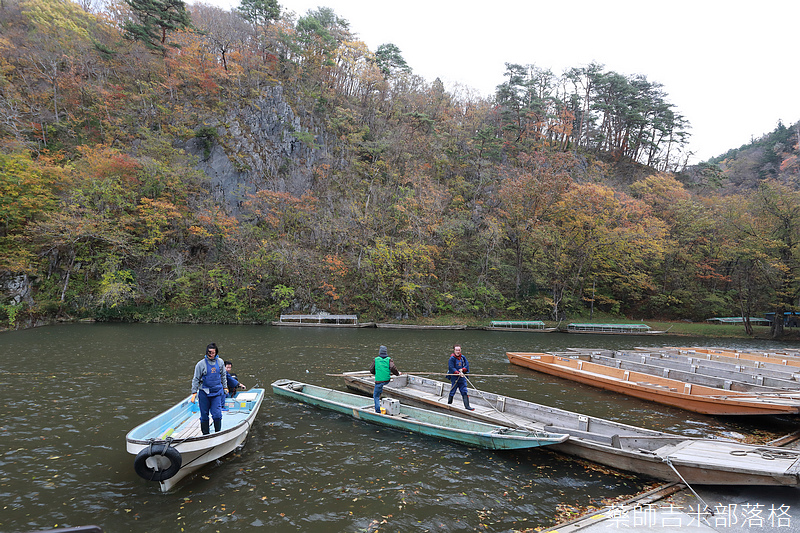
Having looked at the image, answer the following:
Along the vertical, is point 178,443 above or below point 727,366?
below

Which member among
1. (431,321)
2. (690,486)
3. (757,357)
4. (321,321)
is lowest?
(321,321)

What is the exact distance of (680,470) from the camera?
22.9 feet

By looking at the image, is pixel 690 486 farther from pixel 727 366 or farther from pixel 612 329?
pixel 612 329

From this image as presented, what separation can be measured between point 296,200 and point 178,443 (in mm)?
31055

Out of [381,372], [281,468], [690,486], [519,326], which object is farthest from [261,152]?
[690,486]

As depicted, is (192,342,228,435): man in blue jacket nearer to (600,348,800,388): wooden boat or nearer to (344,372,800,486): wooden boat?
(344,372,800,486): wooden boat

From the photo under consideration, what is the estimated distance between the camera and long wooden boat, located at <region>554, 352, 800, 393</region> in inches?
511

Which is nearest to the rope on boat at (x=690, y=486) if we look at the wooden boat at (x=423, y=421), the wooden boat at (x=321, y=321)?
the wooden boat at (x=423, y=421)

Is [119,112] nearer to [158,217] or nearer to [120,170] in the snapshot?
[120,170]

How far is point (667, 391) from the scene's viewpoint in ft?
Result: 42.0

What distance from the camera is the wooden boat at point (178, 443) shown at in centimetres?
651

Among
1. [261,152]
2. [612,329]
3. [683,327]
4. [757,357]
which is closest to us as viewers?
[757,357]

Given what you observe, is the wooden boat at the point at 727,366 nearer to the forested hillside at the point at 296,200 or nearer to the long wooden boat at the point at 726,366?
the long wooden boat at the point at 726,366

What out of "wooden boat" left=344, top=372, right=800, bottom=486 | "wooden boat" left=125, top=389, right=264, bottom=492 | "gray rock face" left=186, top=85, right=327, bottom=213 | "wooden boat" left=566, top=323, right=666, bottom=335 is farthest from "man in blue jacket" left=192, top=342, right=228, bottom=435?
"gray rock face" left=186, top=85, right=327, bottom=213
